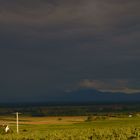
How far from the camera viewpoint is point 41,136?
36.3 m

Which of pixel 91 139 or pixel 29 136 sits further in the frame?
pixel 29 136

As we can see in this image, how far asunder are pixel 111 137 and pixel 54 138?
14.0 feet

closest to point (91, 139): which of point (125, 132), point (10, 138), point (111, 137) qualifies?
point (111, 137)

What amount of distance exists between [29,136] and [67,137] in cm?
330

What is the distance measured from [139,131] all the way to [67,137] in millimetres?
5984

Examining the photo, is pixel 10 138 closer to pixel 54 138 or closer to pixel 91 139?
pixel 54 138

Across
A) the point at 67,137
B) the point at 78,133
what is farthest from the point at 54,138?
the point at 78,133

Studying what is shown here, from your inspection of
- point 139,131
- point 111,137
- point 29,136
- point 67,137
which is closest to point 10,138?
point 29,136

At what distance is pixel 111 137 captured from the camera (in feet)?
115

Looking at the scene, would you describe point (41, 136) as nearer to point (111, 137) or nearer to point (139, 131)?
point (111, 137)

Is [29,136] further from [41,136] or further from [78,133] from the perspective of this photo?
[78,133]

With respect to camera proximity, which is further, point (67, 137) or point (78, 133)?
point (78, 133)

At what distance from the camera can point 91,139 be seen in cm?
3453

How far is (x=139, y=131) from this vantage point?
122 ft
